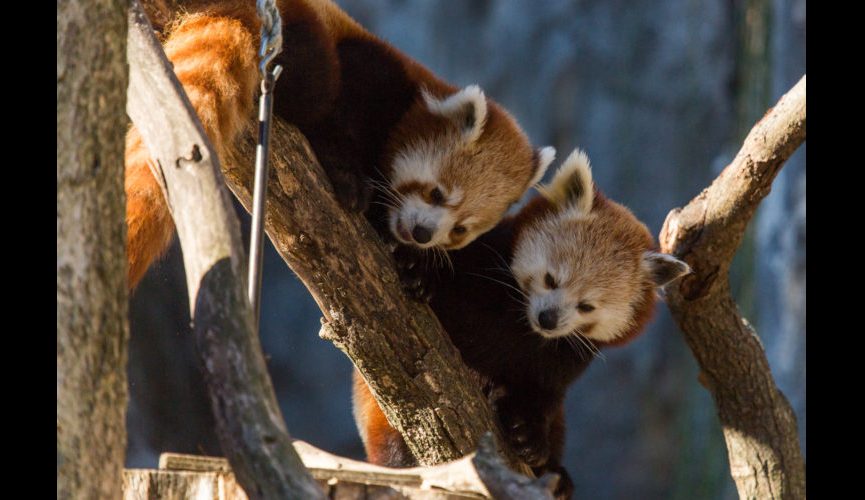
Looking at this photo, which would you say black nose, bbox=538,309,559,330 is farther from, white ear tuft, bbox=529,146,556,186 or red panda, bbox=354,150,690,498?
white ear tuft, bbox=529,146,556,186

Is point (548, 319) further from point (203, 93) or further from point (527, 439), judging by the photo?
point (203, 93)

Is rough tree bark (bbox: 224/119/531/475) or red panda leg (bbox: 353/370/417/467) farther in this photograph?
red panda leg (bbox: 353/370/417/467)

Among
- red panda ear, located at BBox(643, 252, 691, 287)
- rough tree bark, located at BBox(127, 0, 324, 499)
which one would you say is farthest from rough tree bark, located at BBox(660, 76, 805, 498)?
rough tree bark, located at BBox(127, 0, 324, 499)

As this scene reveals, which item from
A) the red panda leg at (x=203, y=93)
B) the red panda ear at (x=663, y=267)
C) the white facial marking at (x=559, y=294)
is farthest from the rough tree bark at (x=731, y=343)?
the red panda leg at (x=203, y=93)

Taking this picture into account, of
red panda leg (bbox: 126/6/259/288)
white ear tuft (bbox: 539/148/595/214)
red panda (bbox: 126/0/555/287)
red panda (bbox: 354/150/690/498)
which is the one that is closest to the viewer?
red panda leg (bbox: 126/6/259/288)

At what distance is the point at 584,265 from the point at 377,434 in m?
1.09

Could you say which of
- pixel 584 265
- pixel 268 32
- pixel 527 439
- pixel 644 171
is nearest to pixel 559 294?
pixel 584 265

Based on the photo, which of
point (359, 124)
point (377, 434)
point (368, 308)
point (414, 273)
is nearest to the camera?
point (368, 308)

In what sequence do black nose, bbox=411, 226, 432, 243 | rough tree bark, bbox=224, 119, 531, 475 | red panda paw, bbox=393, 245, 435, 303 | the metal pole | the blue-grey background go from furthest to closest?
1. the blue-grey background
2. black nose, bbox=411, 226, 432, 243
3. red panda paw, bbox=393, 245, 435, 303
4. rough tree bark, bbox=224, 119, 531, 475
5. the metal pole

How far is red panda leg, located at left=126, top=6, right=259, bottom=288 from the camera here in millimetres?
2227

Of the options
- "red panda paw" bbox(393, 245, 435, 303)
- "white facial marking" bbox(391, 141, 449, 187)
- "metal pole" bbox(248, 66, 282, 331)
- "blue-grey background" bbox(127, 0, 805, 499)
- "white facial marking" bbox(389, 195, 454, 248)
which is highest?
"blue-grey background" bbox(127, 0, 805, 499)

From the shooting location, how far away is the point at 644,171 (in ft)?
23.8

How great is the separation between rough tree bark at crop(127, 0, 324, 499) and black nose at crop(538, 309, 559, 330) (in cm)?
179

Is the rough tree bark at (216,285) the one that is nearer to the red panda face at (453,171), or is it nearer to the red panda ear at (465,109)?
the red panda face at (453,171)
